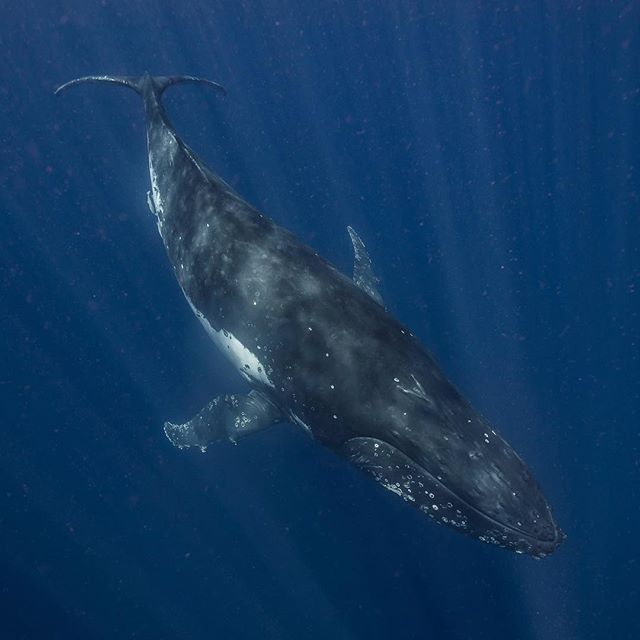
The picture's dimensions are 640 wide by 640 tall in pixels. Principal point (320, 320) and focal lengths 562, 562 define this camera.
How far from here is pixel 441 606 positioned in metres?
15.0

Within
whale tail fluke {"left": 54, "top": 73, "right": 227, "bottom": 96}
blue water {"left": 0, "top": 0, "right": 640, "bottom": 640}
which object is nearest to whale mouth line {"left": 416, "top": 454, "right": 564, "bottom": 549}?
blue water {"left": 0, "top": 0, "right": 640, "bottom": 640}

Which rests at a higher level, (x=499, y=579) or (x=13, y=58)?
(x=13, y=58)

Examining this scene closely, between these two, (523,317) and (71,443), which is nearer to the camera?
(523,317)

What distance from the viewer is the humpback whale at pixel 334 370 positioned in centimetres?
671

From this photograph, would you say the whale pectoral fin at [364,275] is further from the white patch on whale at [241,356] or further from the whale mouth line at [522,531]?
the whale mouth line at [522,531]

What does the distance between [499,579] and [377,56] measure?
2249 centimetres

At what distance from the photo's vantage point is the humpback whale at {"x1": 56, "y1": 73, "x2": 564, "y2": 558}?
671 cm

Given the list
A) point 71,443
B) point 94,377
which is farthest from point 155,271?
point 71,443

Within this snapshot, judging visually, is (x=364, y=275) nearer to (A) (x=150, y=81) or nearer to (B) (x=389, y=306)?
(B) (x=389, y=306)

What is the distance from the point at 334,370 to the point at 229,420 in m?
4.18

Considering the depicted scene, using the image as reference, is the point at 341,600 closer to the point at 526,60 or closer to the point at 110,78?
the point at 110,78

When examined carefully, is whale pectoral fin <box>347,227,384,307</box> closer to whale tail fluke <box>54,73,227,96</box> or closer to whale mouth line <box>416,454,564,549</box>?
whale tail fluke <box>54,73,227,96</box>

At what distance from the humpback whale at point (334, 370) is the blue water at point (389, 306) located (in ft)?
23.0

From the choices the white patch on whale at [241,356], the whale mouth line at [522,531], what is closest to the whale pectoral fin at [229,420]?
the white patch on whale at [241,356]
